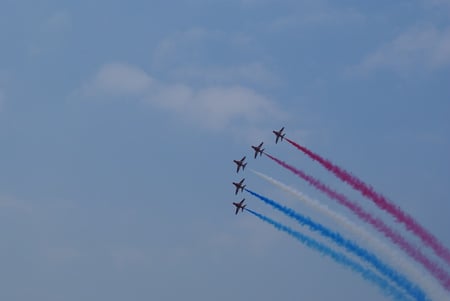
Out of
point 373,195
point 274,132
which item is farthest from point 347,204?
point 274,132

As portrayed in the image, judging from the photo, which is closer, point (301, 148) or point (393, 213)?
point (393, 213)

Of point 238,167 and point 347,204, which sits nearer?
point 347,204

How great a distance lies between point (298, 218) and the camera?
295ft

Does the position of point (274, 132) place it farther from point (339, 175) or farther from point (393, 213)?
point (393, 213)

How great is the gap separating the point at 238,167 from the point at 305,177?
19.5 meters

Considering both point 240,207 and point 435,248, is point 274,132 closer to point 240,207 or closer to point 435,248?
point 240,207

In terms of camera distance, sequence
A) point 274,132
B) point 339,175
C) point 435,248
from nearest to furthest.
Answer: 1. point 435,248
2. point 339,175
3. point 274,132

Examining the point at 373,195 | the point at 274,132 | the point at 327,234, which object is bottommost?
the point at 327,234

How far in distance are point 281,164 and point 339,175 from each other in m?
7.91

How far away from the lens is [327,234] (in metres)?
87.8

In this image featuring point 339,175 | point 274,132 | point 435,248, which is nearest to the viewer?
point 435,248

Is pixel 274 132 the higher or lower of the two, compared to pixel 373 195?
higher

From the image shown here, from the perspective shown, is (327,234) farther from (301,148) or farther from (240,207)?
(240,207)

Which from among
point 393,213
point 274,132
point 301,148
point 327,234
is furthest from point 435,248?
point 274,132
